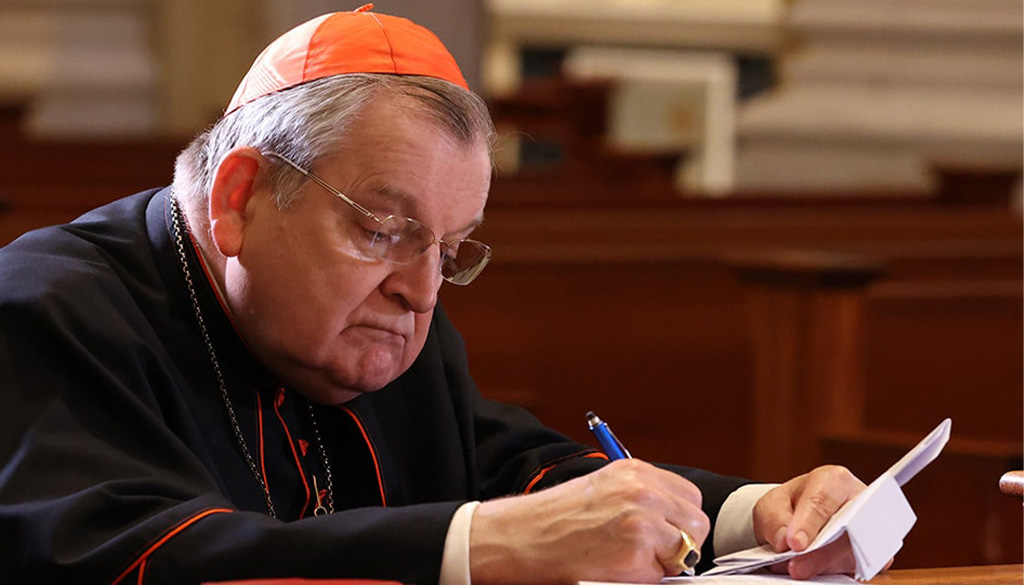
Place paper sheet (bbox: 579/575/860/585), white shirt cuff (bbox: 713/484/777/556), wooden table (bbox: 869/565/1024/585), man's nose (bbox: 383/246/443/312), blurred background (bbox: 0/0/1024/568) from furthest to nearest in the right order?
blurred background (bbox: 0/0/1024/568) → white shirt cuff (bbox: 713/484/777/556) → man's nose (bbox: 383/246/443/312) → wooden table (bbox: 869/565/1024/585) → paper sheet (bbox: 579/575/860/585)

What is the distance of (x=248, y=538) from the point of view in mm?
1771

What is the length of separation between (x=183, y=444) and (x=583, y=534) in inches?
22.7

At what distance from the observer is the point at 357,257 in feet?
6.75

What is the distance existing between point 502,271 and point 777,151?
622cm

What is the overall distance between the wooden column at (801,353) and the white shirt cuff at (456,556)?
2.55 meters

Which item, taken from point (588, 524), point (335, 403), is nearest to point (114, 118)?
point (335, 403)

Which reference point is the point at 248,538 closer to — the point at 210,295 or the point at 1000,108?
the point at 210,295

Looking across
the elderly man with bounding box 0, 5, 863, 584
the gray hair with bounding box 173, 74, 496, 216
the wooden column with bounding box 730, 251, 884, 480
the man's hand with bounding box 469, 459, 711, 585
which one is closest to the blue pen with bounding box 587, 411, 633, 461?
the elderly man with bounding box 0, 5, 863, 584

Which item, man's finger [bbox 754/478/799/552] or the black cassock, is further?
man's finger [bbox 754/478/799/552]

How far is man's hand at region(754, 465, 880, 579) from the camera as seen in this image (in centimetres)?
197

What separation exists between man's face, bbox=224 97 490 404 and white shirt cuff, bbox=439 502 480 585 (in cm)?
39

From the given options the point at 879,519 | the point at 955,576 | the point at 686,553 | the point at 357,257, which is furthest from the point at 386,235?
the point at 955,576

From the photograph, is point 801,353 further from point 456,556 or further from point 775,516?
point 456,556

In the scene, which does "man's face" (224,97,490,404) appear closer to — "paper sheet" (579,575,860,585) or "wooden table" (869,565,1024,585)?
"paper sheet" (579,575,860,585)
